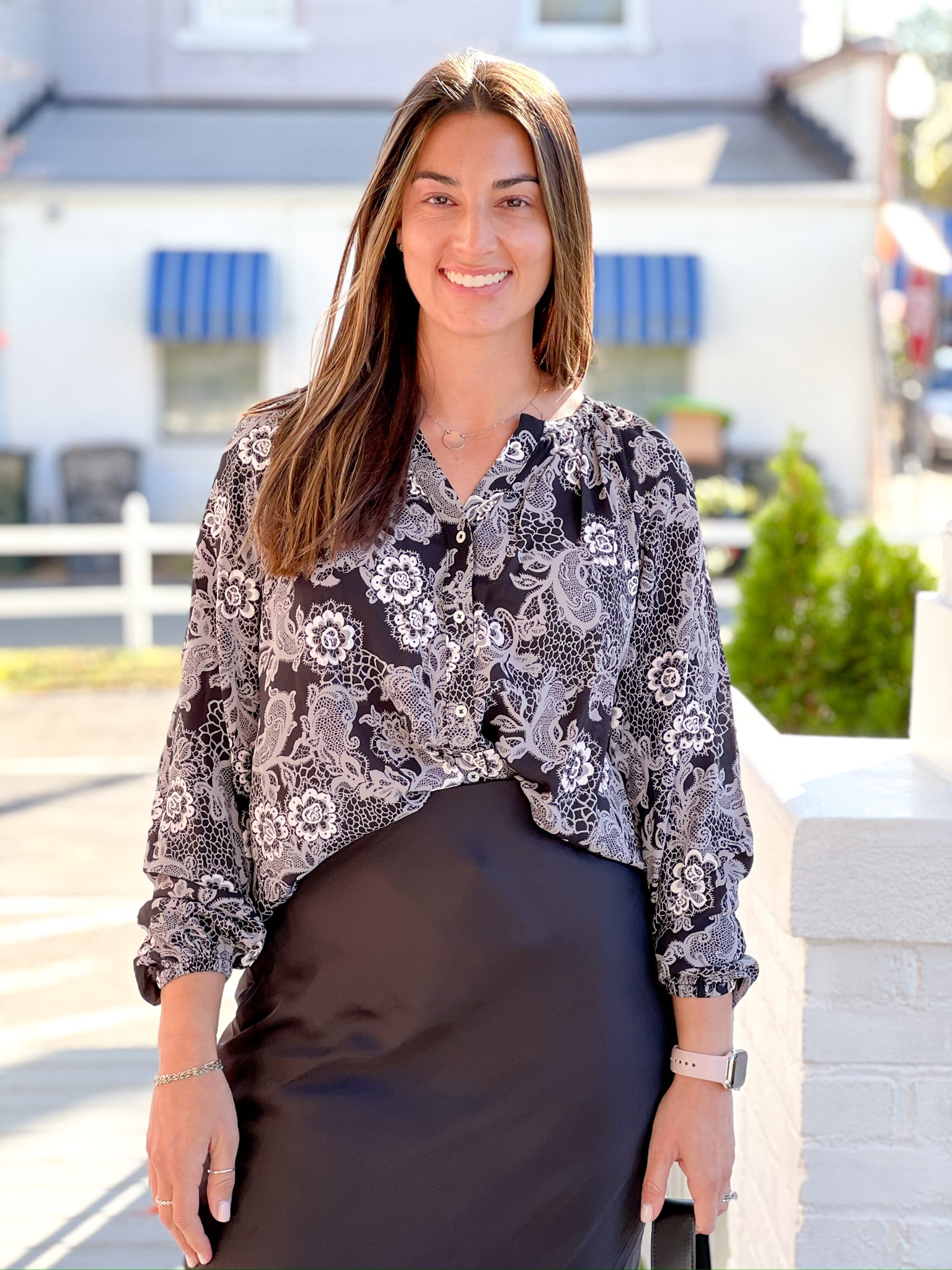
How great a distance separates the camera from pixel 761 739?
2.72 meters

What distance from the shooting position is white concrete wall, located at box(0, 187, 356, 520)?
14828 millimetres

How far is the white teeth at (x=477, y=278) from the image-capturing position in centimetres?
184

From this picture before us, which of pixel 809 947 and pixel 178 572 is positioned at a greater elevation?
pixel 809 947

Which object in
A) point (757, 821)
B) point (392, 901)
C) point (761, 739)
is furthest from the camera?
point (761, 739)

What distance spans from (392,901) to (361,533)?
0.41m

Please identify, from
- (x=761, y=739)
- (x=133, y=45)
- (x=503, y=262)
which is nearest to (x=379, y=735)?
(x=503, y=262)

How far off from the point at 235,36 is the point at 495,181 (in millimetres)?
16583

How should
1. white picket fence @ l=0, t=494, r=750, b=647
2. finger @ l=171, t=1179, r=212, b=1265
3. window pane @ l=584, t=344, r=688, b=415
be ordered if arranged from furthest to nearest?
1. window pane @ l=584, t=344, r=688, b=415
2. white picket fence @ l=0, t=494, r=750, b=647
3. finger @ l=171, t=1179, r=212, b=1265

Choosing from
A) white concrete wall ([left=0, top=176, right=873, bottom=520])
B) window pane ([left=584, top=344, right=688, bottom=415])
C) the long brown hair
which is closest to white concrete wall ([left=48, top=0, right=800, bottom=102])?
white concrete wall ([left=0, top=176, right=873, bottom=520])

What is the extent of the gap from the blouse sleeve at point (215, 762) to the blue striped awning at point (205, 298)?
1324 centimetres

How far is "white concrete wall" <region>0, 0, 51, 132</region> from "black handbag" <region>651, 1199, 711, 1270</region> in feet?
48.3

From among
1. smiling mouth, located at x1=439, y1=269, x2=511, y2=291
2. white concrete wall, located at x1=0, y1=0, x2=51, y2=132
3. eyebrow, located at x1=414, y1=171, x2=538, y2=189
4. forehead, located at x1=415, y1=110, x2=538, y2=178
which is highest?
white concrete wall, located at x1=0, y1=0, x2=51, y2=132

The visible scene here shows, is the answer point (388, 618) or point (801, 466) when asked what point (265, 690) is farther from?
point (801, 466)

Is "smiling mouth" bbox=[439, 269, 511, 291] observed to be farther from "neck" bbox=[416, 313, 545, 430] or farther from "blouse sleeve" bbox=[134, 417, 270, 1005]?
"blouse sleeve" bbox=[134, 417, 270, 1005]
